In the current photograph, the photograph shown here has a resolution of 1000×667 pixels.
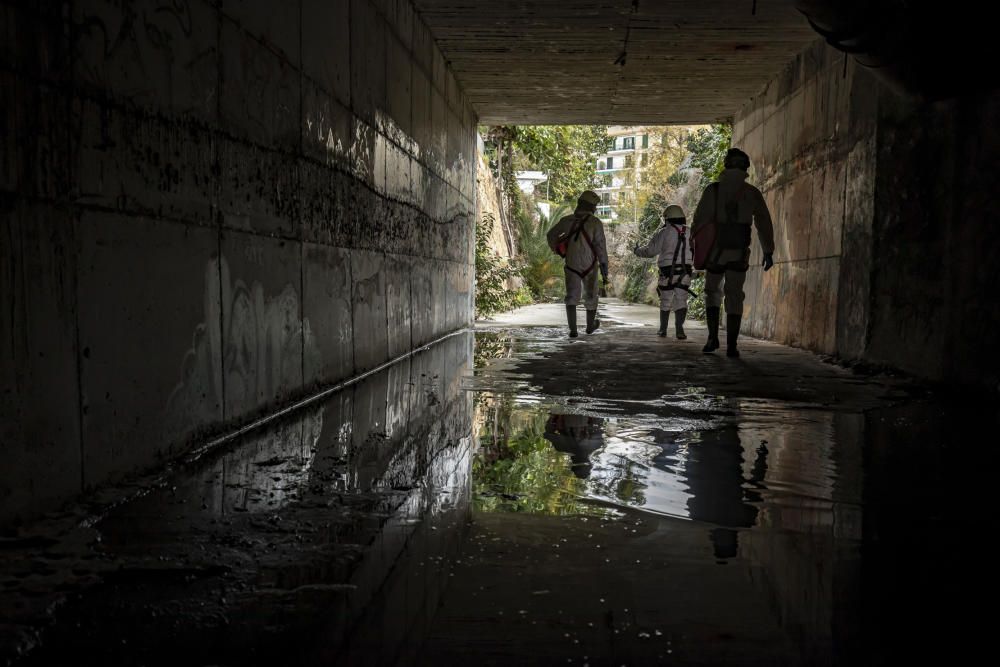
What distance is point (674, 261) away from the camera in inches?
451

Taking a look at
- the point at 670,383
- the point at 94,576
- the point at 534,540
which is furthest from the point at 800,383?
the point at 94,576

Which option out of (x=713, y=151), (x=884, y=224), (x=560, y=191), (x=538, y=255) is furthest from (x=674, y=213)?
(x=560, y=191)

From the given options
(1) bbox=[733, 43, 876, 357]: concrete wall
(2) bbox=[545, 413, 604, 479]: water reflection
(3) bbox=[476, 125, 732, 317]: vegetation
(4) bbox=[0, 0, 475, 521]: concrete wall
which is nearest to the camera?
(4) bbox=[0, 0, 475, 521]: concrete wall

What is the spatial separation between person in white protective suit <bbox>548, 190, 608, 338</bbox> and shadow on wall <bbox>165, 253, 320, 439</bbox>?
661 centimetres

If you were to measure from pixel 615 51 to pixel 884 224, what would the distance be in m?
4.71

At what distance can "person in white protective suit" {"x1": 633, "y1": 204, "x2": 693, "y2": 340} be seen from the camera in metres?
11.4

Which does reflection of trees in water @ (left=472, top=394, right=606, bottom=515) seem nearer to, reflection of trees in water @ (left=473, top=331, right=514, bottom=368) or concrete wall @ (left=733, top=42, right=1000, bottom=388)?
reflection of trees in water @ (left=473, top=331, right=514, bottom=368)

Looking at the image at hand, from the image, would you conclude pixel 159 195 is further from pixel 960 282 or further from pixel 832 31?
pixel 960 282

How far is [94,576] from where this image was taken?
7.17 ft

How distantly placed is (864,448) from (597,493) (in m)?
1.65

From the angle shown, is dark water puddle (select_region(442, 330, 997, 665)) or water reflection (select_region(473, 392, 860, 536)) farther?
water reflection (select_region(473, 392, 860, 536))

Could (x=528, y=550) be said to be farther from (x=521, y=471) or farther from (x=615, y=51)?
(x=615, y=51)

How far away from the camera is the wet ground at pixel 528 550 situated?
6.12 ft

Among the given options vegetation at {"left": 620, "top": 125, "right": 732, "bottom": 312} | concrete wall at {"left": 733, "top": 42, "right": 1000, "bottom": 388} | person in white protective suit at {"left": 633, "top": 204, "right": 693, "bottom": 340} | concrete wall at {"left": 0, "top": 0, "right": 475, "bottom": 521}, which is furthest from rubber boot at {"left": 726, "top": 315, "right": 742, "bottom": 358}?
vegetation at {"left": 620, "top": 125, "right": 732, "bottom": 312}
